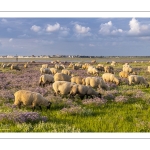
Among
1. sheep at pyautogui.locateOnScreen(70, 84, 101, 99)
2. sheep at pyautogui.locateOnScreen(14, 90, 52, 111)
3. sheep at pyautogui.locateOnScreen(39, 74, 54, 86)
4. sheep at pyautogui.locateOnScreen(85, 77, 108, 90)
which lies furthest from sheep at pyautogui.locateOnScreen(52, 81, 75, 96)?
sheep at pyautogui.locateOnScreen(39, 74, 54, 86)

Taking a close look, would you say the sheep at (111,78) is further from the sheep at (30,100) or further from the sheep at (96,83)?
the sheep at (30,100)

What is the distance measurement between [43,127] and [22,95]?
426 centimetres

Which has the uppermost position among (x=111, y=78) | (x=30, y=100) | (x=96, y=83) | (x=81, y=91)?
(x=111, y=78)

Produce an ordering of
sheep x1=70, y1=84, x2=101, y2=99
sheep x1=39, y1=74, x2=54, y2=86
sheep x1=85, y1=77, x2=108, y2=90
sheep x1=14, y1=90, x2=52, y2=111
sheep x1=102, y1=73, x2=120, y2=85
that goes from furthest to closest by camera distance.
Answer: sheep x1=102, y1=73, x2=120, y2=85 < sheep x1=39, y1=74, x2=54, y2=86 < sheep x1=85, y1=77, x2=108, y2=90 < sheep x1=70, y1=84, x2=101, y2=99 < sheep x1=14, y1=90, x2=52, y2=111

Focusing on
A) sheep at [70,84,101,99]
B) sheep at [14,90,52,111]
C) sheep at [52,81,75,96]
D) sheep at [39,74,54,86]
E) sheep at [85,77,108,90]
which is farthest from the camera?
sheep at [39,74,54,86]

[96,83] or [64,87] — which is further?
[96,83]

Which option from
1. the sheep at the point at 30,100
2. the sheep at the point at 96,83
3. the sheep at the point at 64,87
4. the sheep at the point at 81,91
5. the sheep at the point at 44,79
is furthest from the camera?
the sheep at the point at 44,79

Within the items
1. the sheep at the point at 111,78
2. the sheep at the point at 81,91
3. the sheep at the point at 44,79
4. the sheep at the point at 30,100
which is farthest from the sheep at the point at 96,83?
the sheep at the point at 30,100

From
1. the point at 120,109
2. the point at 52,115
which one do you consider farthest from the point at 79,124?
the point at 120,109

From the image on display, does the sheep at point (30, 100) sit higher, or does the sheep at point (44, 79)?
the sheep at point (44, 79)

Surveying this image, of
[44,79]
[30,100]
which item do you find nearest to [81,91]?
[30,100]

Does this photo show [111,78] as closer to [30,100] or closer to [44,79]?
[44,79]

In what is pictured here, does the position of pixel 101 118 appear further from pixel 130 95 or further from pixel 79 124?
pixel 130 95

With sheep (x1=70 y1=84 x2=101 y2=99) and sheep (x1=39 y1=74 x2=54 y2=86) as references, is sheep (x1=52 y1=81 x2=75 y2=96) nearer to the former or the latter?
sheep (x1=70 y1=84 x2=101 y2=99)
